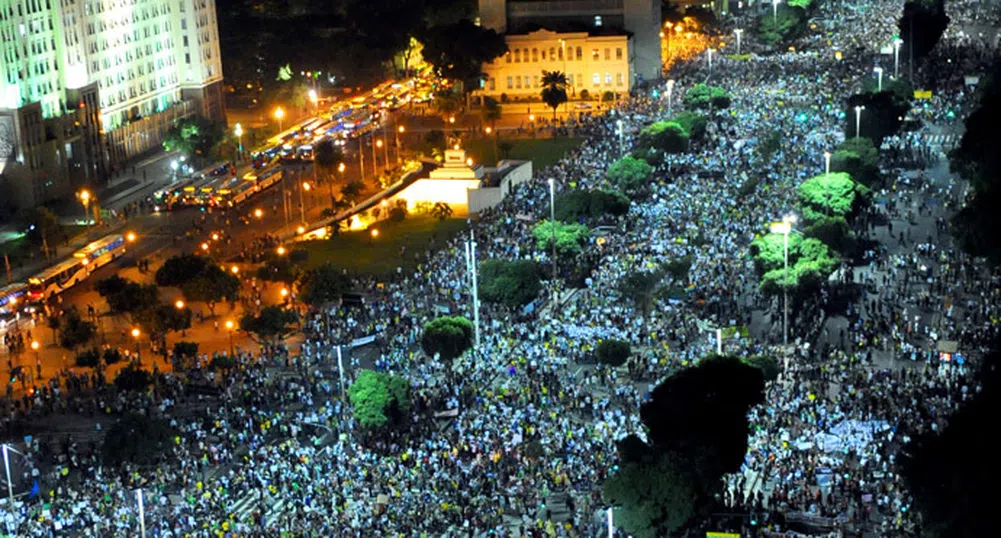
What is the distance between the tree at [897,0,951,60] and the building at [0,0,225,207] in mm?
54087

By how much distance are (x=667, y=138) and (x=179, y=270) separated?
113 feet

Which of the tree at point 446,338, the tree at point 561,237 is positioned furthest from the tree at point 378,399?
the tree at point 561,237

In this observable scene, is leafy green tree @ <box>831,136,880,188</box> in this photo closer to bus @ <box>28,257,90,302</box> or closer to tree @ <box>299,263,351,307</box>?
tree @ <box>299,263,351,307</box>

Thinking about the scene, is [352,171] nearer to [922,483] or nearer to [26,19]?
[26,19]

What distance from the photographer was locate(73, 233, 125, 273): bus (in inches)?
3684

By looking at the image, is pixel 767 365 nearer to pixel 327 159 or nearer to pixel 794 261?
pixel 794 261

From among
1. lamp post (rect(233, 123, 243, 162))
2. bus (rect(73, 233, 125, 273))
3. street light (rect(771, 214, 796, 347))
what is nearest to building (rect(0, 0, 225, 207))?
lamp post (rect(233, 123, 243, 162))

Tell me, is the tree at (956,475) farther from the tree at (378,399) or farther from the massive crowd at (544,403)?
the tree at (378,399)

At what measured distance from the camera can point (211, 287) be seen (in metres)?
80.2

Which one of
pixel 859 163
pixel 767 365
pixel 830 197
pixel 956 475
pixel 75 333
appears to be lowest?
pixel 75 333

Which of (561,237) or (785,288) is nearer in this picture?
(785,288)

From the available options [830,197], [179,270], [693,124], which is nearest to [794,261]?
[830,197]

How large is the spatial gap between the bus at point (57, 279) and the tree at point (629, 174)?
29.6 meters

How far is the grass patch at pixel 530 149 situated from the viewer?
379ft
